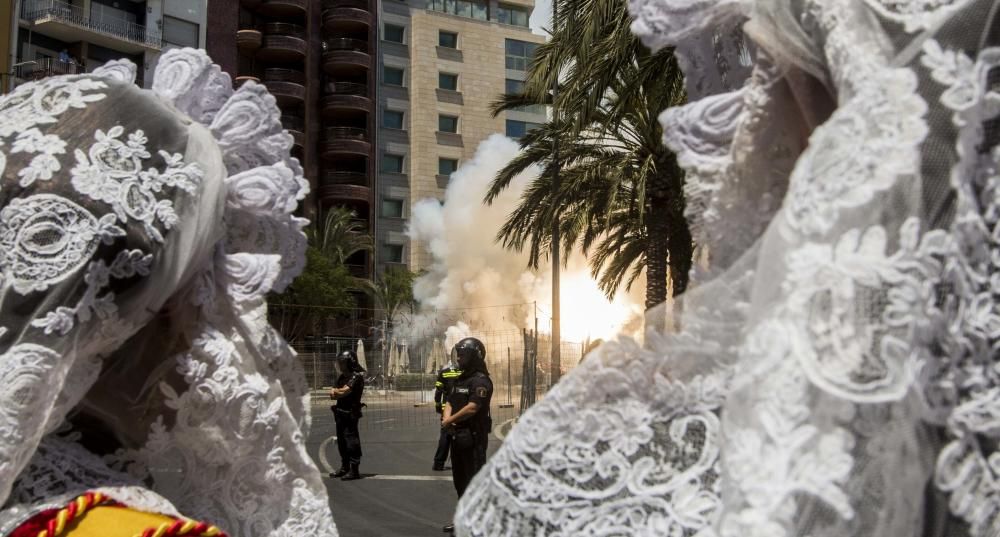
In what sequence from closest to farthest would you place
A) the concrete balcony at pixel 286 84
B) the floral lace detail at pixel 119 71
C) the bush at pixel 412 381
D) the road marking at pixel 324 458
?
the floral lace detail at pixel 119 71 → the road marking at pixel 324 458 → the bush at pixel 412 381 → the concrete balcony at pixel 286 84

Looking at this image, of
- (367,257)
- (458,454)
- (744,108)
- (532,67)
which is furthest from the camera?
(367,257)

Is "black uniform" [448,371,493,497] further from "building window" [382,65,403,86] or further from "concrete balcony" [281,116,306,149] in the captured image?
"building window" [382,65,403,86]

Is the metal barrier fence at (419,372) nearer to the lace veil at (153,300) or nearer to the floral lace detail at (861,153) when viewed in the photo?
the lace veil at (153,300)

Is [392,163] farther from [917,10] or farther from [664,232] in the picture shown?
[917,10]

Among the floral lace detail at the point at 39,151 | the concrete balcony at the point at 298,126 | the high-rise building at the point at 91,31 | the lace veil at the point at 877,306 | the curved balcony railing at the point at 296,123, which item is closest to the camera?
the lace veil at the point at 877,306

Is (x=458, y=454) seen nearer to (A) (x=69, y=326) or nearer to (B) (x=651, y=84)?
(B) (x=651, y=84)

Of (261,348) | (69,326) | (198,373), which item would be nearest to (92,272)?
(69,326)

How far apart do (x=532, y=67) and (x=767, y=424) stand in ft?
38.7

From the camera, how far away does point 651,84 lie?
10.9 metres

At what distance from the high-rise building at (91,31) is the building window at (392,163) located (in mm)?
12378

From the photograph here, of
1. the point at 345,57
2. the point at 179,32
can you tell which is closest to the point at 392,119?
the point at 345,57

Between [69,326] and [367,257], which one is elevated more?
[367,257]

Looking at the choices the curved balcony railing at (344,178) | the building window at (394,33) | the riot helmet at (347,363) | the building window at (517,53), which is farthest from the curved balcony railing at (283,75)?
the riot helmet at (347,363)

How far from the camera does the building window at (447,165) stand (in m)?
49.9
